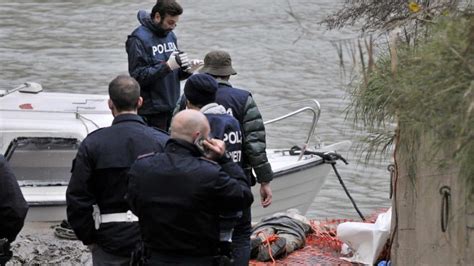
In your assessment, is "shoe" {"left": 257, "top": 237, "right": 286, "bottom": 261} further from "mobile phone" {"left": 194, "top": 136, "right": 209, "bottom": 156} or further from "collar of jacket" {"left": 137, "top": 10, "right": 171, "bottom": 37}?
"mobile phone" {"left": 194, "top": 136, "right": 209, "bottom": 156}

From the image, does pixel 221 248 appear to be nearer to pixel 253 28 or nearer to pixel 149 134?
pixel 149 134

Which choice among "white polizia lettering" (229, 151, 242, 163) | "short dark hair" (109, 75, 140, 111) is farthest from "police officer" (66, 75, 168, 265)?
"white polizia lettering" (229, 151, 242, 163)

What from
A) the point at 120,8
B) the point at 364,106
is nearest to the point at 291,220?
the point at 364,106

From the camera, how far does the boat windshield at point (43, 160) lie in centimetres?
1024

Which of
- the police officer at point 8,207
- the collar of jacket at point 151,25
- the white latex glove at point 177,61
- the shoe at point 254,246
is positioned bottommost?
the shoe at point 254,246

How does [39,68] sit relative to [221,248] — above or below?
Answer: below

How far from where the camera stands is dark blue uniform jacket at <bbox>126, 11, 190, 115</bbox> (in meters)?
8.88

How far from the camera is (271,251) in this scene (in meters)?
8.04

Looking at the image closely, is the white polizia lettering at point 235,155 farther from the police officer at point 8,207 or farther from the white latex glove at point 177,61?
Answer: the white latex glove at point 177,61

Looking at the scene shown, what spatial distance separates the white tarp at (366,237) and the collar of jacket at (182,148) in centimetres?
250

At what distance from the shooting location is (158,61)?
29.4ft

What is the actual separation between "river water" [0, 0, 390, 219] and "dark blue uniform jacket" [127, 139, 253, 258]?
895 cm

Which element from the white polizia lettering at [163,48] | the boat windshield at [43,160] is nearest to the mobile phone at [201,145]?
the white polizia lettering at [163,48]

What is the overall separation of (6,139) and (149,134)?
448 centimetres
